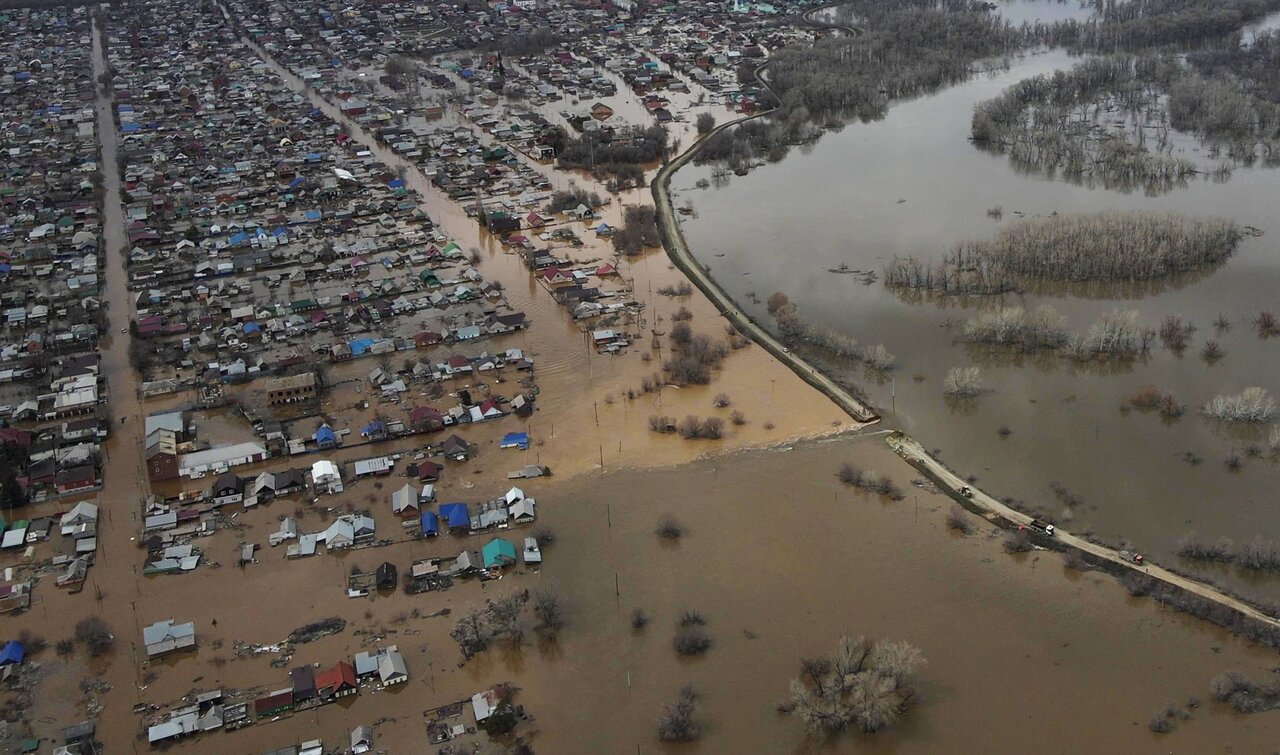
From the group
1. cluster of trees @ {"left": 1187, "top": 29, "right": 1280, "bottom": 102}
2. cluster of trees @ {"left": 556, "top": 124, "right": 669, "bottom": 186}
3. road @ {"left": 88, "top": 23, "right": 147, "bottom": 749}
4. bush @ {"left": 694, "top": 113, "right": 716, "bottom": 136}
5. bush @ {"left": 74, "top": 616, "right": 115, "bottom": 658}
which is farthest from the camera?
cluster of trees @ {"left": 1187, "top": 29, "right": 1280, "bottom": 102}

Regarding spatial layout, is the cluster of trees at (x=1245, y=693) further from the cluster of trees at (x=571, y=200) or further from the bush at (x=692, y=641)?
the cluster of trees at (x=571, y=200)

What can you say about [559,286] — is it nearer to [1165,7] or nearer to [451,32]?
[451,32]

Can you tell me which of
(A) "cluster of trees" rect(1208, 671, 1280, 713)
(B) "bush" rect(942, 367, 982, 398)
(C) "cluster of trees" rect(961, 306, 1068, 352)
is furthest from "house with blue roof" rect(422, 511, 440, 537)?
(C) "cluster of trees" rect(961, 306, 1068, 352)

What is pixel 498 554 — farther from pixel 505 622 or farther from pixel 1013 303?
pixel 1013 303

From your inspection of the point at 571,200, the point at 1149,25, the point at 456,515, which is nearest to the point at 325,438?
the point at 456,515

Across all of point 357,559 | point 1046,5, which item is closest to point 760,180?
point 357,559

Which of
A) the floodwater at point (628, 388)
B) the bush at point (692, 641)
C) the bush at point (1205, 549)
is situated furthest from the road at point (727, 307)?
the bush at point (692, 641)

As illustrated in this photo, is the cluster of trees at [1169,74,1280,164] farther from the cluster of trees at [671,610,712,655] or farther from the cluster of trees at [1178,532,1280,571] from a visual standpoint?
the cluster of trees at [671,610,712,655]

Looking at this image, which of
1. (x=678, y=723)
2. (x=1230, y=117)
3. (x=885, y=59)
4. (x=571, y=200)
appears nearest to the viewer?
(x=678, y=723)
